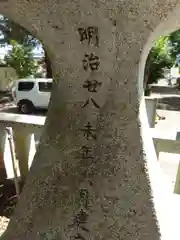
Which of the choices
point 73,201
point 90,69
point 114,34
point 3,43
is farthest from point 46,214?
point 3,43

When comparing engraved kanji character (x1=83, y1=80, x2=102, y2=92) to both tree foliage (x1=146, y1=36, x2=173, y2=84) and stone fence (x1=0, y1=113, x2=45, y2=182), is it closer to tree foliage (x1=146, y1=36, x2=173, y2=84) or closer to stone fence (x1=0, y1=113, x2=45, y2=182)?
stone fence (x1=0, y1=113, x2=45, y2=182)

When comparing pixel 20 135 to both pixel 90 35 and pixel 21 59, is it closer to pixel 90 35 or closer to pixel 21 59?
pixel 90 35

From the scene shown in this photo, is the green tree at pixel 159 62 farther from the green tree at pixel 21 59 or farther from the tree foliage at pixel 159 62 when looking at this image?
the green tree at pixel 21 59

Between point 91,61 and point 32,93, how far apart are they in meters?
10.8

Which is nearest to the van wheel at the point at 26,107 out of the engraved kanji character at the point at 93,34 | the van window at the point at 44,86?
the van window at the point at 44,86

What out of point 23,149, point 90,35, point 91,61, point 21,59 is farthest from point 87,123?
point 21,59

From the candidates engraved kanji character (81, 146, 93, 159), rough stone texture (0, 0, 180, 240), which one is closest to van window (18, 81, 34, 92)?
rough stone texture (0, 0, 180, 240)

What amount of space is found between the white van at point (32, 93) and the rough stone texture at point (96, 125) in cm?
1036

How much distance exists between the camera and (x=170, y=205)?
2.37 metres

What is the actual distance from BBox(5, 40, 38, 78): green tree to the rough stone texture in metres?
14.1

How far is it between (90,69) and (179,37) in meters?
15.3

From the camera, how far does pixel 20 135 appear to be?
13.1ft

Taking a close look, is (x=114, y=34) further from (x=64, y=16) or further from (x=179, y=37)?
(x=179, y=37)

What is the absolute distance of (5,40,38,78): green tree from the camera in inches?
630
